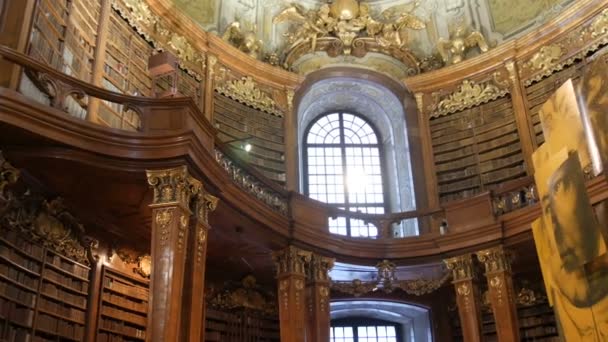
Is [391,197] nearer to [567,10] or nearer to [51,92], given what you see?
[567,10]

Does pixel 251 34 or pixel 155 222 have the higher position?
pixel 251 34

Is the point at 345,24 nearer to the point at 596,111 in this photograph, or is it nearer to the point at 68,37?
the point at 68,37

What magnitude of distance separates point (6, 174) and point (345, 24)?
789 centimetres

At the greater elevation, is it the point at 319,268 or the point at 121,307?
the point at 319,268

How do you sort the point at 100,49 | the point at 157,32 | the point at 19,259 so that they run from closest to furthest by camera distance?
the point at 19,259 → the point at 100,49 → the point at 157,32

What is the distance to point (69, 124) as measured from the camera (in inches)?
231

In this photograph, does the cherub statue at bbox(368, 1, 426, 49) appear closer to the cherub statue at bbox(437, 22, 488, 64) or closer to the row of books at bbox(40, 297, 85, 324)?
the cherub statue at bbox(437, 22, 488, 64)

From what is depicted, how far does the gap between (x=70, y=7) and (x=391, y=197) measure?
6579 millimetres

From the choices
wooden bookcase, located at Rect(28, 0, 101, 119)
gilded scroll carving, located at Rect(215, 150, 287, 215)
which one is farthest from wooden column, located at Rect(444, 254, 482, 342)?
wooden bookcase, located at Rect(28, 0, 101, 119)

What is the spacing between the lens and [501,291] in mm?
8711

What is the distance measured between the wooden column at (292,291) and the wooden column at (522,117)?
4080 millimetres

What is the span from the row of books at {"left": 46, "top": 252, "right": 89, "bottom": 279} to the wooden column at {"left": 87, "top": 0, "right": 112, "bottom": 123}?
174 cm

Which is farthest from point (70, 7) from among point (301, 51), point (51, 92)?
point (301, 51)

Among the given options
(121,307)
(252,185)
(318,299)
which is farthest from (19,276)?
(318,299)
